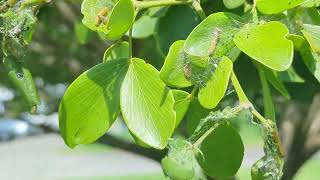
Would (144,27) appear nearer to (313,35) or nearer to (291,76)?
(291,76)

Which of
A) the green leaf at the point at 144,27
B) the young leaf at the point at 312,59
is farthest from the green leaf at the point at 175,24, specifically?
the young leaf at the point at 312,59

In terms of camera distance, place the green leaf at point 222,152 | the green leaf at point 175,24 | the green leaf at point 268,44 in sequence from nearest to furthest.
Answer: the green leaf at point 268,44 → the green leaf at point 222,152 → the green leaf at point 175,24

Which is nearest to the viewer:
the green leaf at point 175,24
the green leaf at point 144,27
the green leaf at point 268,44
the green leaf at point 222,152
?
the green leaf at point 268,44

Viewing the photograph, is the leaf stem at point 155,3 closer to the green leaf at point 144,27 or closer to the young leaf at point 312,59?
the young leaf at point 312,59

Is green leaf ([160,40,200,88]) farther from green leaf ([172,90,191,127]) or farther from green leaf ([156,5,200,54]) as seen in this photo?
green leaf ([156,5,200,54])

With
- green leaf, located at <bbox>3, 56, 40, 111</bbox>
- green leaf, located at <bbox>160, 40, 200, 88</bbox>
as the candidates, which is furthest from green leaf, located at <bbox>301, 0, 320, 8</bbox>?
green leaf, located at <bbox>3, 56, 40, 111</bbox>

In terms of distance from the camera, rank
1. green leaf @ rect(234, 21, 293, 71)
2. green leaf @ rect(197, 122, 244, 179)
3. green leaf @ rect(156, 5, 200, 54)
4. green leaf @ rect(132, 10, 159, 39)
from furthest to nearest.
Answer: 1. green leaf @ rect(132, 10, 159, 39)
2. green leaf @ rect(156, 5, 200, 54)
3. green leaf @ rect(197, 122, 244, 179)
4. green leaf @ rect(234, 21, 293, 71)

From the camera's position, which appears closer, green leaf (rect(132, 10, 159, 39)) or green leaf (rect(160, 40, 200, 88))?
green leaf (rect(160, 40, 200, 88))
